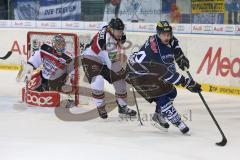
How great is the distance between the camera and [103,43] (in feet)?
22.0

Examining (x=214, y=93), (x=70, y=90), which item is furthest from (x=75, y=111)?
(x=214, y=93)

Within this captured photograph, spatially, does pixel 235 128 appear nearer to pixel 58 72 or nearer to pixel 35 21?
pixel 58 72

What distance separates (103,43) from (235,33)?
3.33 meters

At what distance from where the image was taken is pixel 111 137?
585cm

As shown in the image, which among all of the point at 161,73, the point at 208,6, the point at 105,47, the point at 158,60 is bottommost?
the point at 161,73

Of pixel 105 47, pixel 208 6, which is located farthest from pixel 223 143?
pixel 208 6

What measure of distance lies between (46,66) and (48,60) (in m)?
0.10

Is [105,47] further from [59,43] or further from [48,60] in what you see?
[48,60]

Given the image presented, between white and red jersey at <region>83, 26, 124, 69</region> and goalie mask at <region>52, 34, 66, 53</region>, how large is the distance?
660 mm

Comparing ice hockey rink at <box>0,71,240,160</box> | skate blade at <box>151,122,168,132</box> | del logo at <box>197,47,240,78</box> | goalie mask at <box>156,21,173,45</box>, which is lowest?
ice hockey rink at <box>0,71,240,160</box>

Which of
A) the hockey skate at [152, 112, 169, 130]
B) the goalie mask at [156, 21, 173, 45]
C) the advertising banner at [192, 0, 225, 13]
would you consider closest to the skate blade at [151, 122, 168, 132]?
the hockey skate at [152, 112, 169, 130]

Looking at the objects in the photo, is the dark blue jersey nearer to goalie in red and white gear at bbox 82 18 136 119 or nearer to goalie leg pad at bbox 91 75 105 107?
goalie in red and white gear at bbox 82 18 136 119

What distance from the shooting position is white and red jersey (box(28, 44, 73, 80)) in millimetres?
7719

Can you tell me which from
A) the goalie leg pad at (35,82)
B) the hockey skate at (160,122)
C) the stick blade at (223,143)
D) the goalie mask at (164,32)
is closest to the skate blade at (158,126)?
the hockey skate at (160,122)
